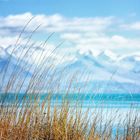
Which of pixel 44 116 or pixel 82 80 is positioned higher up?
pixel 82 80

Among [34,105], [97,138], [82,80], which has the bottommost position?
[97,138]

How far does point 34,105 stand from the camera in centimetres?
494

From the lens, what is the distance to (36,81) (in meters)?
4.99

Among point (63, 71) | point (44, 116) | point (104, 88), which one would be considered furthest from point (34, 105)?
point (104, 88)

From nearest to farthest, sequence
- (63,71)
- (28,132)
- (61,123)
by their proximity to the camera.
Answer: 1. (28,132)
2. (61,123)
3. (63,71)

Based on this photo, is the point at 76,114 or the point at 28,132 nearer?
the point at 28,132

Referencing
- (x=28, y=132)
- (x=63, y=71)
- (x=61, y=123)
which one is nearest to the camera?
(x=28, y=132)

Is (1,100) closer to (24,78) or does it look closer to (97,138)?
(24,78)

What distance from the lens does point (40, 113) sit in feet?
16.6

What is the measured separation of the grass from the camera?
4.76 metres

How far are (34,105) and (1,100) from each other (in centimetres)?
38

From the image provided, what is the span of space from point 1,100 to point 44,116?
574 millimetres

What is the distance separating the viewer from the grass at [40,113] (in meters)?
4.76

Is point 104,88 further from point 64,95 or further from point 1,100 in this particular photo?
point 1,100
